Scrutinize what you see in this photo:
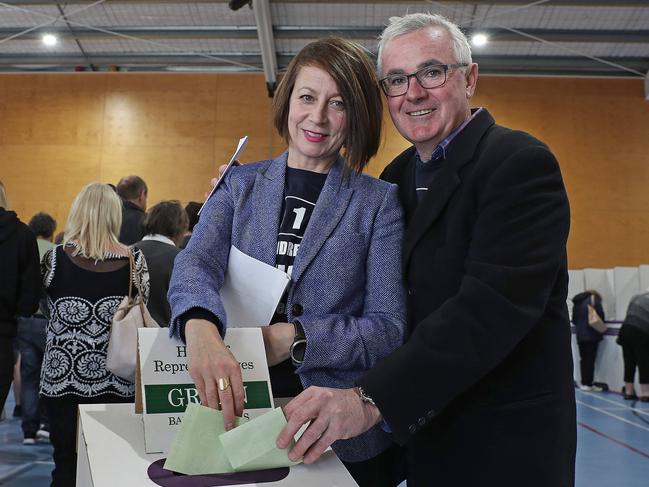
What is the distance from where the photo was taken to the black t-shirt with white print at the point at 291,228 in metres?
1.31

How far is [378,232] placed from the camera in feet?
4.34

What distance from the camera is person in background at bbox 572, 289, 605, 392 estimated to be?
945cm

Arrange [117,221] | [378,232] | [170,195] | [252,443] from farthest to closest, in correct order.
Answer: [170,195]
[117,221]
[378,232]
[252,443]

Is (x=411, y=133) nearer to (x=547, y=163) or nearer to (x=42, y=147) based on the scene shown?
(x=547, y=163)

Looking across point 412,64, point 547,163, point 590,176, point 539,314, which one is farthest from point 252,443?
point 590,176

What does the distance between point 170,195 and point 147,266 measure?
990 centimetres

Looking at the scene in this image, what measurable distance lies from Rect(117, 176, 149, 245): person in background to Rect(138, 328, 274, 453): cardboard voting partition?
337 cm

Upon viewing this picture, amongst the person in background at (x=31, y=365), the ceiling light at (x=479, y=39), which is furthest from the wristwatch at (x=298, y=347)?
the ceiling light at (x=479, y=39)

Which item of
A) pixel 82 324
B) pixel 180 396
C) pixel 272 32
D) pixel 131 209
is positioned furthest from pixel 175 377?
pixel 272 32

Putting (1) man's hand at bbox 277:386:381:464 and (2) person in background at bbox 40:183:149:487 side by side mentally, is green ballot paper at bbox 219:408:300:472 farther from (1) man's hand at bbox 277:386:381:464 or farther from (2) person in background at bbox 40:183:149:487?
(2) person in background at bbox 40:183:149:487

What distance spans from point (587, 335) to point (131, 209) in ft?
23.8

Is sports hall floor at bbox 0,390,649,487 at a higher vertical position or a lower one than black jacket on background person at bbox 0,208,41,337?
lower

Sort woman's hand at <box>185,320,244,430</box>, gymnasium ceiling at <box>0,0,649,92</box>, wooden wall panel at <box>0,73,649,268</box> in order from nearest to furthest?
1. woman's hand at <box>185,320,244,430</box>
2. gymnasium ceiling at <box>0,0,649,92</box>
3. wooden wall panel at <box>0,73,649,268</box>

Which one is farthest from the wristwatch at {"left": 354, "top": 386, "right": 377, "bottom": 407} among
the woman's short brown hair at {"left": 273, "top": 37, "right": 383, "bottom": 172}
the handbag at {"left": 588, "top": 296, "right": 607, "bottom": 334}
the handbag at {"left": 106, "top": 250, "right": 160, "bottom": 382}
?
the handbag at {"left": 588, "top": 296, "right": 607, "bottom": 334}
